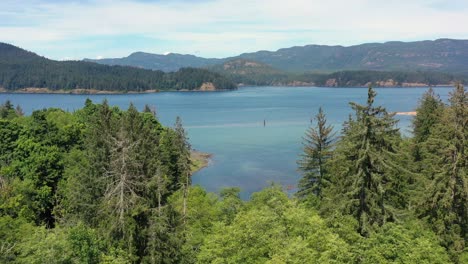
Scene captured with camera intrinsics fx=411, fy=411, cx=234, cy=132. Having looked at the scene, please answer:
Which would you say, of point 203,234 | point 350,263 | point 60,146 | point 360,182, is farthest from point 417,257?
point 60,146

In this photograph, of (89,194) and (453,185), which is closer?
(453,185)

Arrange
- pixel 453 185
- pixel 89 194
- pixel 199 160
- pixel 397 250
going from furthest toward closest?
pixel 199 160, pixel 89 194, pixel 453 185, pixel 397 250

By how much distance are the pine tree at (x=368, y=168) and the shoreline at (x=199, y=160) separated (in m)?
56.3

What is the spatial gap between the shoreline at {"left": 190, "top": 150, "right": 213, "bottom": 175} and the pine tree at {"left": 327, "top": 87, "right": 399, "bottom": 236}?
2218 inches

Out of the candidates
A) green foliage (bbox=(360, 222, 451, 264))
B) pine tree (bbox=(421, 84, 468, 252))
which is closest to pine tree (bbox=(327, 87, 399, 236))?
pine tree (bbox=(421, 84, 468, 252))

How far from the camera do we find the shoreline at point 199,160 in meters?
80.9

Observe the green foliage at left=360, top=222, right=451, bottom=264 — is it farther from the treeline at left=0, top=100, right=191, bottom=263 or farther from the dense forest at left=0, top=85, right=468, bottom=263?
the treeline at left=0, top=100, right=191, bottom=263

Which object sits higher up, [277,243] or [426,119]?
[426,119]

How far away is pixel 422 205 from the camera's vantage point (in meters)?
23.8

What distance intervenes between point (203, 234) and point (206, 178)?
41.1 m

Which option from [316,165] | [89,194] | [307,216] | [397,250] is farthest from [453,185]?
[89,194]

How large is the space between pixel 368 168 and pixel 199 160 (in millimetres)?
65577

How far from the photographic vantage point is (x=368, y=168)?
23.8m

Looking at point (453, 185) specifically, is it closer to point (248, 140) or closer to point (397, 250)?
point (397, 250)
